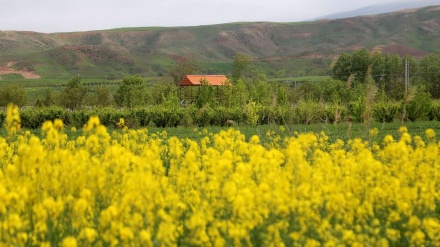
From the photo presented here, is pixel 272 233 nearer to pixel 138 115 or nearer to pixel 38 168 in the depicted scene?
pixel 38 168

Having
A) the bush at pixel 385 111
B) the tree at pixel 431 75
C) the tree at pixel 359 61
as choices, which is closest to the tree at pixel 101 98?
the bush at pixel 385 111

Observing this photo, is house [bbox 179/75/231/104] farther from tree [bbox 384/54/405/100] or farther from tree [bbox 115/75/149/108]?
tree [bbox 384/54/405/100]

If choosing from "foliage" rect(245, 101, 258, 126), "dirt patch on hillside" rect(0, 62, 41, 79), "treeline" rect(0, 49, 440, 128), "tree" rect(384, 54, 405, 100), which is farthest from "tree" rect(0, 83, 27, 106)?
"dirt patch on hillside" rect(0, 62, 41, 79)

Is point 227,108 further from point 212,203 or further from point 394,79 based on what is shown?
point 394,79

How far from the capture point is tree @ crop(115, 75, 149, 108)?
34.6 m

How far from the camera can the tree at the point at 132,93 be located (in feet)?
113

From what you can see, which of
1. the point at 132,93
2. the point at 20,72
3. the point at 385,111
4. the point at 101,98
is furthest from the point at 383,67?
the point at 20,72

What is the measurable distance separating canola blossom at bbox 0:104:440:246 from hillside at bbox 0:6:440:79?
99524 millimetres

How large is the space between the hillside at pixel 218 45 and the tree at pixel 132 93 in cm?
6261

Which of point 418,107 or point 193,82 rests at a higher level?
point 418,107

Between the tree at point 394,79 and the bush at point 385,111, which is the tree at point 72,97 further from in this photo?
the bush at point 385,111

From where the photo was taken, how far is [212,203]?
451 centimetres

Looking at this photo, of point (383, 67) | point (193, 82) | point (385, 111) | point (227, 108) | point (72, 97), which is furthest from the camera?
point (383, 67)

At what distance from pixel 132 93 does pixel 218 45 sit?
5128 inches
